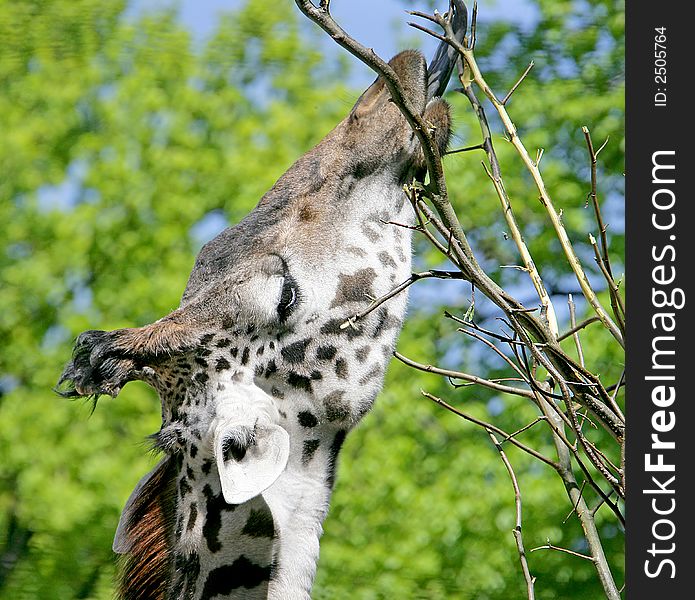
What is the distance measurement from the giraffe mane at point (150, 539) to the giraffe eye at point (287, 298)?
42 cm

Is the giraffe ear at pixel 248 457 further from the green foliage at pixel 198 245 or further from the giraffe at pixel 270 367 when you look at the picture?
the green foliage at pixel 198 245

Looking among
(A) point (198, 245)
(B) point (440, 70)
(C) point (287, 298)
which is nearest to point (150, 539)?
(C) point (287, 298)

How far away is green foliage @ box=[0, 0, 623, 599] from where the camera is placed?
806cm

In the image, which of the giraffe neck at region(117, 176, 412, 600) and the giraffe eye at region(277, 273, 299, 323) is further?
the giraffe eye at region(277, 273, 299, 323)

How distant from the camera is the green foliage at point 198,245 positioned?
8.06m

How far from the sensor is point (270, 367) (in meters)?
2.22

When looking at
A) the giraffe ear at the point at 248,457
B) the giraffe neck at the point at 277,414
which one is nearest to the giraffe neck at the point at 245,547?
the giraffe neck at the point at 277,414

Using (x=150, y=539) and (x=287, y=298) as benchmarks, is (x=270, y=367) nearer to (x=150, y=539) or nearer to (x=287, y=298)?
(x=287, y=298)

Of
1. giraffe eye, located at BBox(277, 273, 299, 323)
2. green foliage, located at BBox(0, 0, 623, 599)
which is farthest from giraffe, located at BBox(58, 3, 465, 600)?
green foliage, located at BBox(0, 0, 623, 599)

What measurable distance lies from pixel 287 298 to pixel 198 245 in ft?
25.9

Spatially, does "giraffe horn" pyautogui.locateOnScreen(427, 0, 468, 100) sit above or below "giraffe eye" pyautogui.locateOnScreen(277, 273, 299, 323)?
above

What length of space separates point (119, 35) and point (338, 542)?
5.99 metres

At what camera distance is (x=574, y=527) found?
763 cm

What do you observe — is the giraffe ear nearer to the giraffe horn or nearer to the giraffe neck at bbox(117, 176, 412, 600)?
the giraffe neck at bbox(117, 176, 412, 600)
